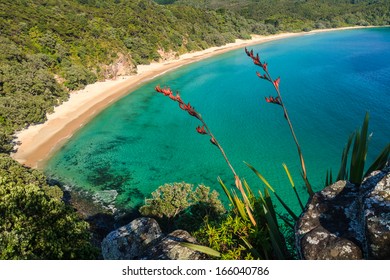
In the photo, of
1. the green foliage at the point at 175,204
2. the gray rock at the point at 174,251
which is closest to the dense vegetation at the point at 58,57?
the gray rock at the point at 174,251

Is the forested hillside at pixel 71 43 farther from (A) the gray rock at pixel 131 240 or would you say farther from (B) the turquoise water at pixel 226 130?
(A) the gray rock at pixel 131 240

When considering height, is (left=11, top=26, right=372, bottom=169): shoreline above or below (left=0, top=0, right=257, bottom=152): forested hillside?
below

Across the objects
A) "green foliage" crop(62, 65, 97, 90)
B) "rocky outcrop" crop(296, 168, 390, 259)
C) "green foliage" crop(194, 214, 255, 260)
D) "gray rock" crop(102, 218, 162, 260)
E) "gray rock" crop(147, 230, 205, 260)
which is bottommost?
"gray rock" crop(102, 218, 162, 260)

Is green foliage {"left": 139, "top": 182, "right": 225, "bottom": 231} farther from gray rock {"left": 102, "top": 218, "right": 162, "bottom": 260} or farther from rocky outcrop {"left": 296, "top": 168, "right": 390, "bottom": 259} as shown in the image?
rocky outcrop {"left": 296, "top": 168, "right": 390, "bottom": 259}

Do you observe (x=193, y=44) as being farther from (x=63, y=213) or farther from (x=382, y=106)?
(x=63, y=213)

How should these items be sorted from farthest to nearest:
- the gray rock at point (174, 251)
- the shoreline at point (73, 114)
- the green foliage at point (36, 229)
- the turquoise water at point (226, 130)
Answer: the shoreline at point (73, 114) < the turquoise water at point (226, 130) < the green foliage at point (36, 229) < the gray rock at point (174, 251)

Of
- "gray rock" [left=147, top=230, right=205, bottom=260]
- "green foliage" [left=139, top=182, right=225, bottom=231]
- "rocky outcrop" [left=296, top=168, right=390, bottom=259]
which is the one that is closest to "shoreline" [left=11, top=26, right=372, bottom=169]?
"green foliage" [left=139, top=182, right=225, bottom=231]

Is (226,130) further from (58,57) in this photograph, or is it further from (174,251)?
(58,57)
